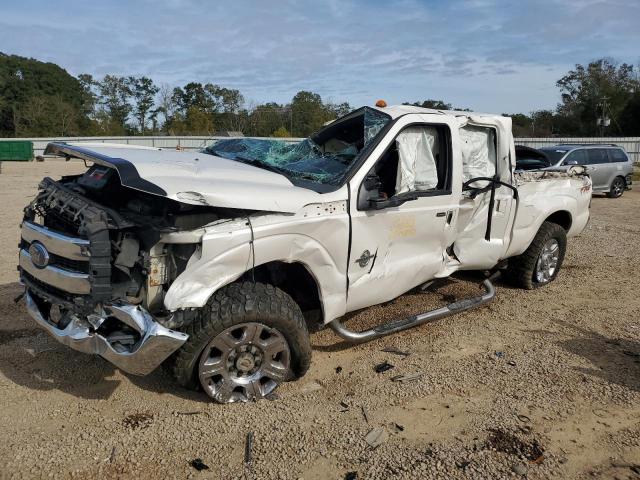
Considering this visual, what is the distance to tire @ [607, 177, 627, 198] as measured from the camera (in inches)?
692

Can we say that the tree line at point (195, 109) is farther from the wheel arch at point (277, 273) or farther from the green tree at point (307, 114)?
the wheel arch at point (277, 273)

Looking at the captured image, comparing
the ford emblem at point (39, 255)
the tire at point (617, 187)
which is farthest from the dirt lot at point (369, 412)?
the tire at point (617, 187)

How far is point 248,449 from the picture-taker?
10.4 feet

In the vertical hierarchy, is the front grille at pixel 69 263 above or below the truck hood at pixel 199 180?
below

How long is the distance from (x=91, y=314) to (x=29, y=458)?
880 millimetres

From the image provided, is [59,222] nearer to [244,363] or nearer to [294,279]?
[244,363]

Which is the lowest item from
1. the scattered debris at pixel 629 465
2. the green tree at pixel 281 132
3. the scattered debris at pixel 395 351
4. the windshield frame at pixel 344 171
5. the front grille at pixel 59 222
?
the scattered debris at pixel 629 465

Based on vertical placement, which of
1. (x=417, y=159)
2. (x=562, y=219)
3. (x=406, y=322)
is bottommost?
(x=406, y=322)

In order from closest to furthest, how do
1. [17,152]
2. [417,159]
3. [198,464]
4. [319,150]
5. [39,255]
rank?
1. [198,464]
2. [39,255]
3. [417,159]
4. [319,150]
5. [17,152]

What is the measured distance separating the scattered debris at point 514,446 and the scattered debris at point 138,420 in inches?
85.9

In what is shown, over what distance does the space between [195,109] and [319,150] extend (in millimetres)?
59376

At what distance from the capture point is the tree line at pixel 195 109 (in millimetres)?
54219

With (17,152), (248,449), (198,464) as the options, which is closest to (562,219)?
(248,449)

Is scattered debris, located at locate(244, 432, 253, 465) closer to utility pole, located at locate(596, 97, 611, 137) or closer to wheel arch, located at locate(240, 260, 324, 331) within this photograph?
wheel arch, located at locate(240, 260, 324, 331)
